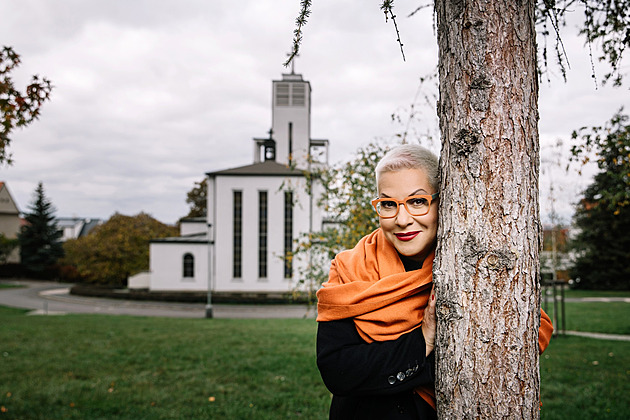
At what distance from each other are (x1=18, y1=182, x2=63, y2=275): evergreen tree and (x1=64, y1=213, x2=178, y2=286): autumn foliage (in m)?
16.1

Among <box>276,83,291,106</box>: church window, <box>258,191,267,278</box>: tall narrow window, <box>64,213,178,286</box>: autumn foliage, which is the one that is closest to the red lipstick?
<box>258,191,267,278</box>: tall narrow window

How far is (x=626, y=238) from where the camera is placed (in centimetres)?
3497

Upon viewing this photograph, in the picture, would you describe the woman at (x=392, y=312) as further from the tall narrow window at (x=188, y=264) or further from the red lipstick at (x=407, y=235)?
the tall narrow window at (x=188, y=264)

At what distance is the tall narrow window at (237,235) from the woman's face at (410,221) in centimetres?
3565

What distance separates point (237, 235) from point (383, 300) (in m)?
35.9

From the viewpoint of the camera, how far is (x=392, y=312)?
172cm

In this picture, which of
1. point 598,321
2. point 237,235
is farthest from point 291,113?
point 598,321

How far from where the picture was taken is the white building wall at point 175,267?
120 ft

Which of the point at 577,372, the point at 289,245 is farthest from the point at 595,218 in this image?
the point at 577,372

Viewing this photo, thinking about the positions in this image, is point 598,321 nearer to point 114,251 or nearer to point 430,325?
point 430,325

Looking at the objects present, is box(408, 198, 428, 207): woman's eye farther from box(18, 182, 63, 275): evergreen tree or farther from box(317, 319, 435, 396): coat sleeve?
box(18, 182, 63, 275): evergreen tree

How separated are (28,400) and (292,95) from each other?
38.7 m

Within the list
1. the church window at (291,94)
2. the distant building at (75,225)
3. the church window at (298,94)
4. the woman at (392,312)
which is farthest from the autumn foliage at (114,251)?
the distant building at (75,225)

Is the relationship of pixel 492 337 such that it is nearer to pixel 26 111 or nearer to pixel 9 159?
pixel 26 111
